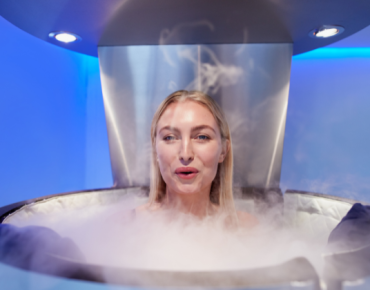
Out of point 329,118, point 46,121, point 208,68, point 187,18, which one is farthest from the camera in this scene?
point 329,118

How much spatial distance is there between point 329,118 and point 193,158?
1.29m

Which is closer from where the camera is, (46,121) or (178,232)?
(178,232)

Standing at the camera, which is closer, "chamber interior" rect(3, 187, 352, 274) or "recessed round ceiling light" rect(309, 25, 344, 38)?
"chamber interior" rect(3, 187, 352, 274)

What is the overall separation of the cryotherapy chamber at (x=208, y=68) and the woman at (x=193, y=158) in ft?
0.43

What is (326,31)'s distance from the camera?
3.03 ft

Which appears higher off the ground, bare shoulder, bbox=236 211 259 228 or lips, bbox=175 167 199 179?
lips, bbox=175 167 199 179

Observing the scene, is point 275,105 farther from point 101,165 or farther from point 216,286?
point 101,165

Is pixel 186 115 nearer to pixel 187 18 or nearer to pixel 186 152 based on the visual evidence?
pixel 186 152

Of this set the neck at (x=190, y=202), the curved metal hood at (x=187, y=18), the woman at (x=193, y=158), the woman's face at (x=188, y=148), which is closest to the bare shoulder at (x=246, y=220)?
the woman at (x=193, y=158)

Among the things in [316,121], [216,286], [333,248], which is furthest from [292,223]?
[316,121]

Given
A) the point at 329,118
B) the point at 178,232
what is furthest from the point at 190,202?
the point at 329,118

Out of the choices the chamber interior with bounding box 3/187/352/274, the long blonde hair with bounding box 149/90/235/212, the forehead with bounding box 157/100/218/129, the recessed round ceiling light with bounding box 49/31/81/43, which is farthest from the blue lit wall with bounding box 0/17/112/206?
the forehead with bounding box 157/100/218/129

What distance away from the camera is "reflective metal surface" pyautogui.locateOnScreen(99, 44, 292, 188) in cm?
118

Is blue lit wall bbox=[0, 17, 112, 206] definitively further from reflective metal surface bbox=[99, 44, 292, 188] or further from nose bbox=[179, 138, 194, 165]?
nose bbox=[179, 138, 194, 165]
